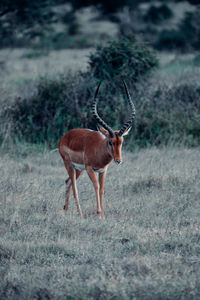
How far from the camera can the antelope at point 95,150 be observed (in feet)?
22.2

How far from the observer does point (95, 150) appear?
7.12 meters

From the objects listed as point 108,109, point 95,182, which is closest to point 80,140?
point 95,182

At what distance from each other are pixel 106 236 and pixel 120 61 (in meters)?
7.81

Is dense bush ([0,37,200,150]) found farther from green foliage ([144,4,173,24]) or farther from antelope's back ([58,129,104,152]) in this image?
green foliage ([144,4,173,24])

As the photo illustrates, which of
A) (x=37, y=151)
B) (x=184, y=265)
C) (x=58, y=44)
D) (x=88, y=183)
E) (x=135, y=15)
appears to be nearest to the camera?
(x=184, y=265)

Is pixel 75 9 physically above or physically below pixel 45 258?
below

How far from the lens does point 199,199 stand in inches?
299

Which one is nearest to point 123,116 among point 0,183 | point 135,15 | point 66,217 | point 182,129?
point 182,129

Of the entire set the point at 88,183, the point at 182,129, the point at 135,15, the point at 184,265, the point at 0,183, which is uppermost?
the point at 184,265

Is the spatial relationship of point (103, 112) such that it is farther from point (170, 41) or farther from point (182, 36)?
point (170, 41)

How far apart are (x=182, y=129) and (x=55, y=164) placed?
3432 mm

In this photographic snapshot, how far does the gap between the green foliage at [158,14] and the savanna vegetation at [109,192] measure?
97.4 feet

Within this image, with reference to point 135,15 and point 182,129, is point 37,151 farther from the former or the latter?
point 135,15

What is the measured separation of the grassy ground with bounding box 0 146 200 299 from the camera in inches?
178
